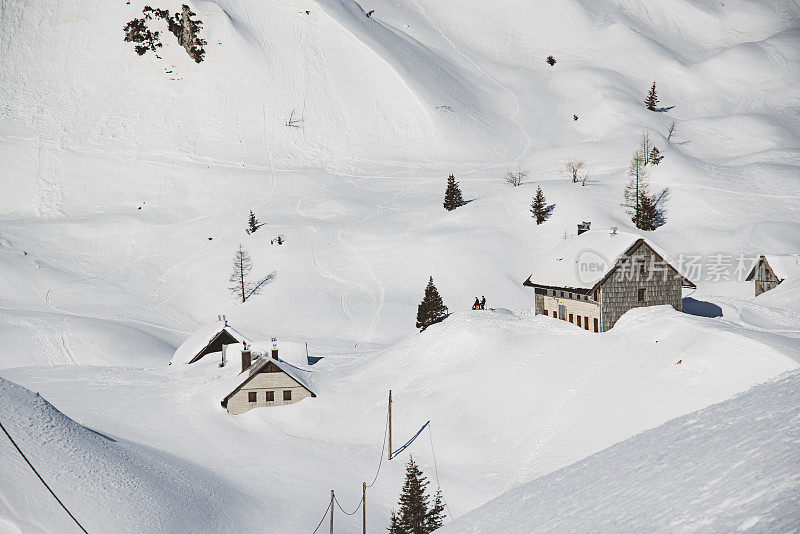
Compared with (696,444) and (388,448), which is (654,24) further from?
(696,444)

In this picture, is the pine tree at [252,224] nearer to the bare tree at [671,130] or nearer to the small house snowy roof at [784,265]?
the small house snowy roof at [784,265]

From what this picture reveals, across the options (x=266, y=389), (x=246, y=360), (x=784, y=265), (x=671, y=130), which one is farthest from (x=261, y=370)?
(x=671, y=130)

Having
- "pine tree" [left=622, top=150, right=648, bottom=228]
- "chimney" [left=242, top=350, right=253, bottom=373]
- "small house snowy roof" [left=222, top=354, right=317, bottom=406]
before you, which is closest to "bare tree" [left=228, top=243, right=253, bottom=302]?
"chimney" [left=242, top=350, right=253, bottom=373]

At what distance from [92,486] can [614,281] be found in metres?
30.1

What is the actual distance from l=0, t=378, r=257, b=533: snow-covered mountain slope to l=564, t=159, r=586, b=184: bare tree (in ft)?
218

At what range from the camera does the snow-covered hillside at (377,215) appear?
31.5 m

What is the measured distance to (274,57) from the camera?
134 meters

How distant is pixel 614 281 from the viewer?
135 feet

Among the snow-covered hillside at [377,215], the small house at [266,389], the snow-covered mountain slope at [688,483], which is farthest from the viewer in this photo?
the small house at [266,389]

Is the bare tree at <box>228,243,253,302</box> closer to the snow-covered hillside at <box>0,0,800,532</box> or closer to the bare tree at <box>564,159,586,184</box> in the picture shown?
the snow-covered hillside at <box>0,0,800,532</box>

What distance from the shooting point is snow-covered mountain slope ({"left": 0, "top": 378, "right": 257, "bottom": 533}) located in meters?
20.1

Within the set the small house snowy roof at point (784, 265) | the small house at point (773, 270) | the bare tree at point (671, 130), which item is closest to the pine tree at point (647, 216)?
the small house at point (773, 270)

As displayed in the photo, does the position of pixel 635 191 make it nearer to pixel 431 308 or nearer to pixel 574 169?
pixel 574 169

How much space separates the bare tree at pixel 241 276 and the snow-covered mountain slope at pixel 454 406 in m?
22.8
